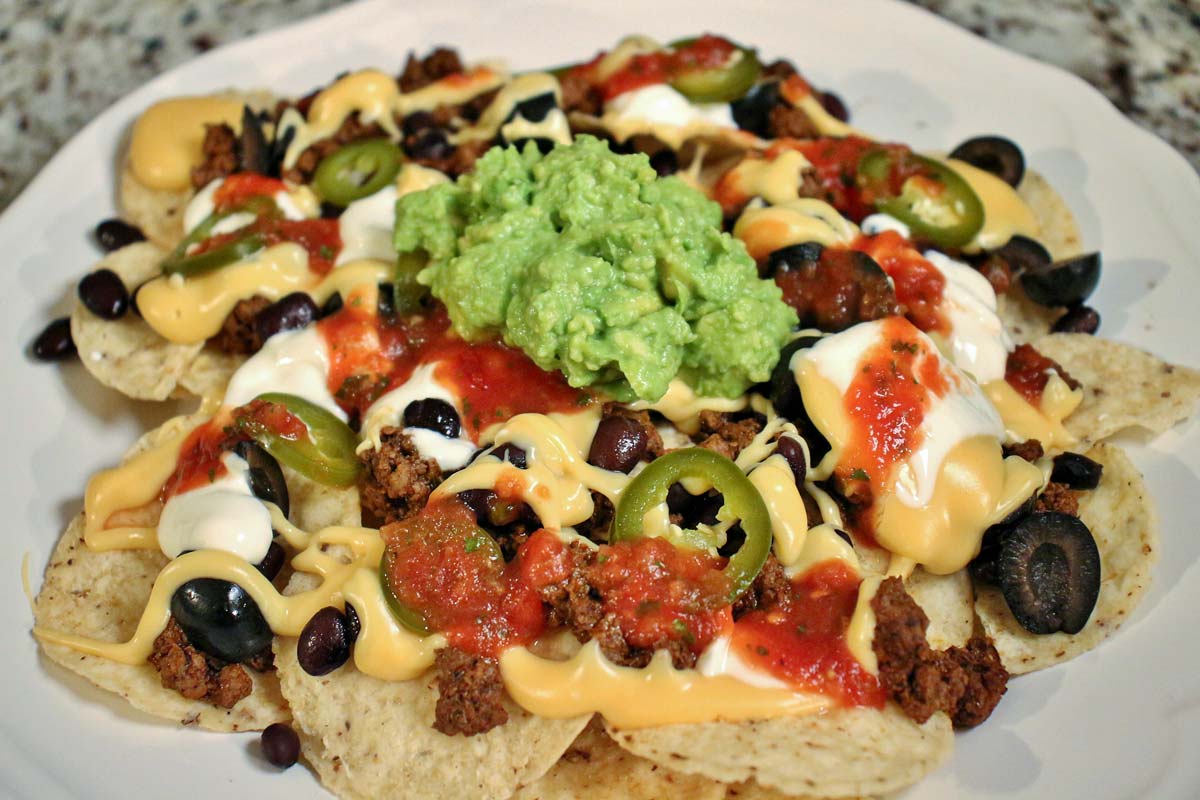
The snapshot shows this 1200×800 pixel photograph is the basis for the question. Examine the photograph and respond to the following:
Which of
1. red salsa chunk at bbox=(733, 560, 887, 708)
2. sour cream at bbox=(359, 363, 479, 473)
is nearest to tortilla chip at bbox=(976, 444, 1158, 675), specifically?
red salsa chunk at bbox=(733, 560, 887, 708)

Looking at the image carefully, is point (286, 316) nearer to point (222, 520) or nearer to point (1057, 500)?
point (222, 520)

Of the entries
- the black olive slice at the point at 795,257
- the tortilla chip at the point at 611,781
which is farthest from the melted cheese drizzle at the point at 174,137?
the tortilla chip at the point at 611,781

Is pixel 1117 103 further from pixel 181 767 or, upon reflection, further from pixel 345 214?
pixel 181 767

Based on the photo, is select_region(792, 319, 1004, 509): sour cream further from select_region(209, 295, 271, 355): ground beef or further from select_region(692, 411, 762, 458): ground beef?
select_region(209, 295, 271, 355): ground beef

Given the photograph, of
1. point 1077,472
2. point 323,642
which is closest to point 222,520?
point 323,642

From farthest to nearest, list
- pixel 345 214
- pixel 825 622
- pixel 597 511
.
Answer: pixel 345 214 → pixel 597 511 → pixel 825 622

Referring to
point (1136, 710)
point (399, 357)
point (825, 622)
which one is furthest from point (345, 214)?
point (1136, 710)
